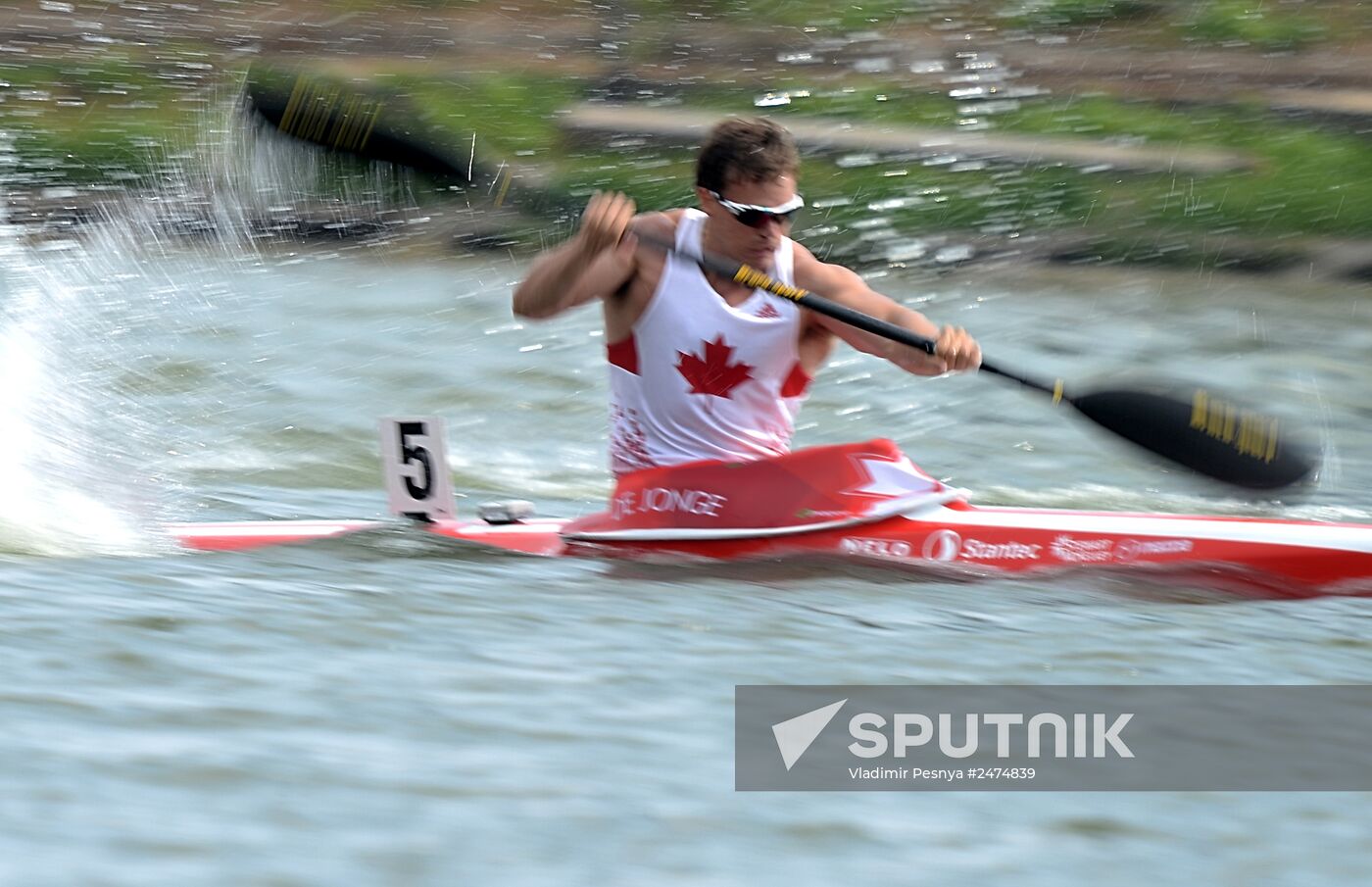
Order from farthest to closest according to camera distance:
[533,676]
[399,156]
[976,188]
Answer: [976,188]
[399,156]
[533,676]

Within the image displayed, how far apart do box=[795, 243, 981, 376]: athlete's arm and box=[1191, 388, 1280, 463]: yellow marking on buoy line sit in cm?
71

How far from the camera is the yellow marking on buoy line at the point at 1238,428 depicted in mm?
4547

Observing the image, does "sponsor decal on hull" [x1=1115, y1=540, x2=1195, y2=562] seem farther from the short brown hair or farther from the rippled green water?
the short brown hair

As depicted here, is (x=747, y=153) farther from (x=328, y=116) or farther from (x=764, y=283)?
(x=328, y=116)

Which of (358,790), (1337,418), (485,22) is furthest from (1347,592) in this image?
(485,22)

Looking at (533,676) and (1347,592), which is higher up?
(533,676)

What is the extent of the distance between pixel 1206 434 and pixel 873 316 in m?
1.01

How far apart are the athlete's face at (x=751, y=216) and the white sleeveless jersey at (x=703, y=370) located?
0.06m

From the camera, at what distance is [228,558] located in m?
4.12

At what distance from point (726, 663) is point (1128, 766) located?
2.63 feet

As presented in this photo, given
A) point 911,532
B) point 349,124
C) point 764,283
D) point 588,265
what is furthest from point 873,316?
point 349,124

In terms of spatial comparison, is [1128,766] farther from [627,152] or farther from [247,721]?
[627,152]

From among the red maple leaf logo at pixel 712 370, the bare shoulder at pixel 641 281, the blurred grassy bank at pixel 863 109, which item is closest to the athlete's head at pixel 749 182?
the bare shoulder at pixel 641 281

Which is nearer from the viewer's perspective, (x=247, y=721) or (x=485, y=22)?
(x=247, y=721)
